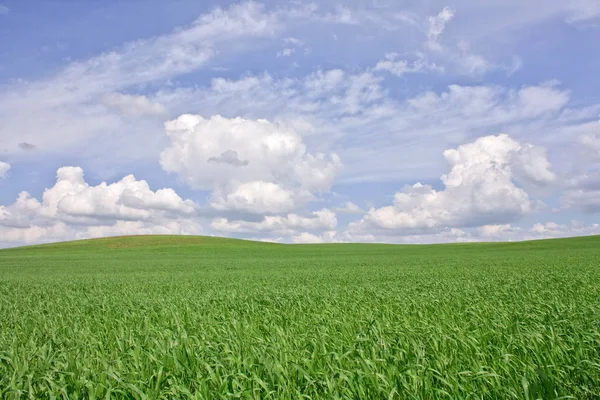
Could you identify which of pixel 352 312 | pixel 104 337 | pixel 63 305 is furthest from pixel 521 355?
pixel 63 305

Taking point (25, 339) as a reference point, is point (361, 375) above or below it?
above

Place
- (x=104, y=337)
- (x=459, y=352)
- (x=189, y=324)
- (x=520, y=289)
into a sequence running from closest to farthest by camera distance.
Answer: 1. (x=459, y=352)
2. (x=104, y=337)
3. (x=189, y=324)
4. (x=520, y=289)

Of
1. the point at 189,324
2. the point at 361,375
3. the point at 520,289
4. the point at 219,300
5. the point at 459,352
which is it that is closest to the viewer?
the point at 361,375

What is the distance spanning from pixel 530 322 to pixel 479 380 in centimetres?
408

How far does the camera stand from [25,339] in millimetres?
9133

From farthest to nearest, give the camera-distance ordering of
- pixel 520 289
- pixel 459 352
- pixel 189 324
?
1. pixel 520 289
2. pixel 189 324
3. pixel 459 352

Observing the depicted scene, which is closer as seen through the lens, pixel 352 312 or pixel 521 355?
pixel 521 355

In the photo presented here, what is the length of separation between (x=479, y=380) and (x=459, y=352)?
3.91ft

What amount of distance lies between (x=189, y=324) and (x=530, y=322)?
7046mm

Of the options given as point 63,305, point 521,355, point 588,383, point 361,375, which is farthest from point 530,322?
point 63,305

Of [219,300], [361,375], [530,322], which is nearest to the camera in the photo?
[361,375]

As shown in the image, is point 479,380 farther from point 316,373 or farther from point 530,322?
point 530,322

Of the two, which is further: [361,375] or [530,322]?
[530,322]

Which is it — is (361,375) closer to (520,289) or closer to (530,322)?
(530,322)
